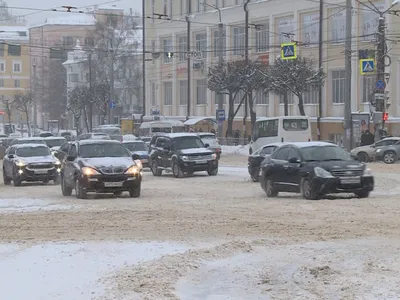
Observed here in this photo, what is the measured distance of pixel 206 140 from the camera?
4494 centimetres

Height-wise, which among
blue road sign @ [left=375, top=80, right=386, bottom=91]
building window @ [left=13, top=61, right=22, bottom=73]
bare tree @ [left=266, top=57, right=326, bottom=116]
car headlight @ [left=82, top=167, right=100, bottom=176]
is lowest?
car headlight @ [left=82, top=167, right=100, bottom=176]

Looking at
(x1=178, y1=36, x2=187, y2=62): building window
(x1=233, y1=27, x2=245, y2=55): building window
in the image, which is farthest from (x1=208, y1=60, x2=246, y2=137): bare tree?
(x1=178, y1=36, x2=187, y2=62): building window

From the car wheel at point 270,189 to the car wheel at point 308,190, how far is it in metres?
1.47

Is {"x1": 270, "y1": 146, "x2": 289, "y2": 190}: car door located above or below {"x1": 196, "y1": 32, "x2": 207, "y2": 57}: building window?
below

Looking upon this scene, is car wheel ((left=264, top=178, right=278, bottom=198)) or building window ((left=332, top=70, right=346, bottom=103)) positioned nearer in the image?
car wheel ((left=264, top=178, right=278, bottom=198))

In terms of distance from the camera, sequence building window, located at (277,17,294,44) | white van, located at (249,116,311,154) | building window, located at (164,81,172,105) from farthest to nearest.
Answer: building window, located at (164,81,172,105) < building window, located at (277,17,294,44) < white van, located at (249,116,311,154)

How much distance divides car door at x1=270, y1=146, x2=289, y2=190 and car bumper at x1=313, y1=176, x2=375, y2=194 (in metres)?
1.66

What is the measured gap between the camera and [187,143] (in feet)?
113

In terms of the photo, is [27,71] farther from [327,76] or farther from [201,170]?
[201,170]

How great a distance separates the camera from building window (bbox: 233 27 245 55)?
7306cm

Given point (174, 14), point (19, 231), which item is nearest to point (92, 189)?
point (19, 231)

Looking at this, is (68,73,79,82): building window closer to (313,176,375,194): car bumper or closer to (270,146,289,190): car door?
(270,146,289,190): car door

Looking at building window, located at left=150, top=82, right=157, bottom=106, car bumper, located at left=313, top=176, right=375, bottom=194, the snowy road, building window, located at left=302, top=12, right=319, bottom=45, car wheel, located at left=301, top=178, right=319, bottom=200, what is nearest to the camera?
the snowy road

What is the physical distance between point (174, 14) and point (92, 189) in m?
63.2
